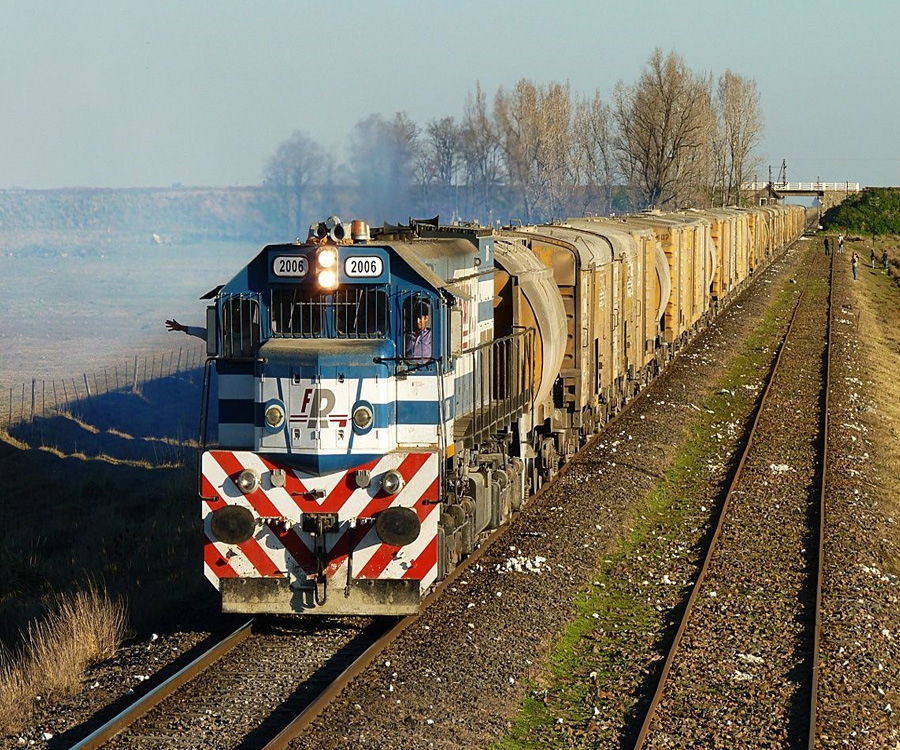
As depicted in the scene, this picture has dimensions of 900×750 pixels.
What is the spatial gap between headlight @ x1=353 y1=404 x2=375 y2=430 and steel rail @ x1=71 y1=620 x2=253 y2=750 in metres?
2.02

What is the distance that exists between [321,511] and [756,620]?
4.21 meters

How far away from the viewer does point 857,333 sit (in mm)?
37031

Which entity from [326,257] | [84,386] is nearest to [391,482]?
[326,257]

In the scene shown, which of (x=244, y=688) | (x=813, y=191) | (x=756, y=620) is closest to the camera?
(x=244, y=688)

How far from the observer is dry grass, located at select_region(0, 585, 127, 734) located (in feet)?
30.5

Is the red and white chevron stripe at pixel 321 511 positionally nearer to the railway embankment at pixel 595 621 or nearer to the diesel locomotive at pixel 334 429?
the diesel locomotive at pixel 334 429

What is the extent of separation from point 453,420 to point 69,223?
412ft

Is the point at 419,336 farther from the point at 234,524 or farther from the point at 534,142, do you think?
the point at 534,142

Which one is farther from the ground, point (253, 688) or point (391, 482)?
point (391, 482)

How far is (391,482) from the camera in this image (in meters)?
10.3

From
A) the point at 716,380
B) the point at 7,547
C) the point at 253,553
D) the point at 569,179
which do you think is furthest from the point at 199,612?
the point at 569,179

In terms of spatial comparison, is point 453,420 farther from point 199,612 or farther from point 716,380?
point 716,380

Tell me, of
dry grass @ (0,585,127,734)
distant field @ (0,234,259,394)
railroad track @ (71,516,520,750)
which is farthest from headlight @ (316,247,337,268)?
distant field @ (0,234,259,394)

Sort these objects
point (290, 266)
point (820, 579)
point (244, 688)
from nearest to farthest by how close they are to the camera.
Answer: point (244, 688), point (290, 266), point (820, 579)
